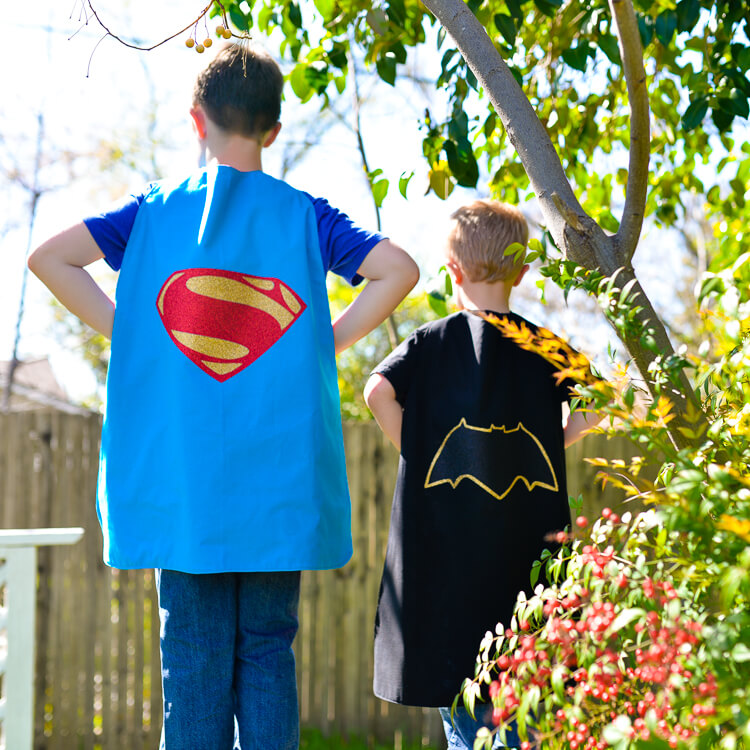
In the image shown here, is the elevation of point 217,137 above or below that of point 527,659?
above

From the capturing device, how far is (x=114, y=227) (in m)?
1.61

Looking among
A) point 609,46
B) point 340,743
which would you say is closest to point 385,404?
point 609,46

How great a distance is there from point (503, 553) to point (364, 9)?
1.72 m

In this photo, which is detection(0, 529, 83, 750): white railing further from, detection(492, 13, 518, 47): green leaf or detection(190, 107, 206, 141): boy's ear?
detection(492, 13, 518, 47): green leaf

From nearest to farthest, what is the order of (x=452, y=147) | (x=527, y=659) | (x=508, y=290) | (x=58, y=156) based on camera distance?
(x=527, y=659)
(x=508, y=290)
(x=452, y=147)
(x=58, y=156)

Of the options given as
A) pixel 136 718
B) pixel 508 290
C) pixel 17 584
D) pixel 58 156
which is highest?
pixel 58 156

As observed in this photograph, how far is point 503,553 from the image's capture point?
166 centimetres

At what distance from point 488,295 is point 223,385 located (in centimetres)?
70

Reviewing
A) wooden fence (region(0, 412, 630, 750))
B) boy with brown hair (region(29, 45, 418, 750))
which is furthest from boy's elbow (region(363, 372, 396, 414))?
wooden fence (region(0, 412, 630, 750))

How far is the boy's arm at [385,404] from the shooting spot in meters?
1.78

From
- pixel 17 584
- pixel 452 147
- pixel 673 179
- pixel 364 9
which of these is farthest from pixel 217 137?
pixel 673 179

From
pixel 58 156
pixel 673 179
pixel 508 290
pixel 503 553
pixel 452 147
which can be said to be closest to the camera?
pixel 503 553

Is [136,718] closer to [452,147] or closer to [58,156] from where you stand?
[452,147]

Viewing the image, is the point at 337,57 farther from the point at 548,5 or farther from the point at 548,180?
the point at 548,180
